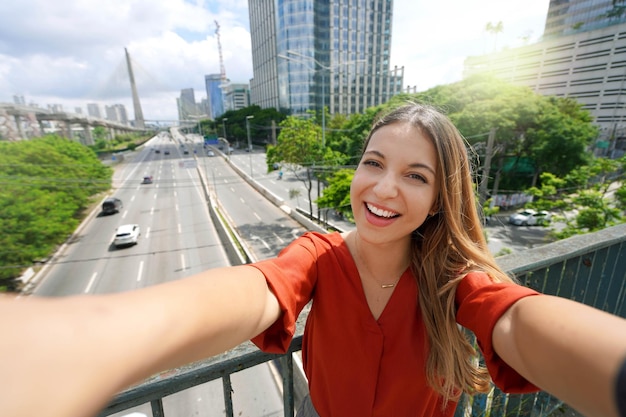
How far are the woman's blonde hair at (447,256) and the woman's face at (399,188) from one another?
6 centimetres

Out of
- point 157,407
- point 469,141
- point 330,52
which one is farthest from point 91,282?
point 330,52

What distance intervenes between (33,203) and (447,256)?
2072 cm

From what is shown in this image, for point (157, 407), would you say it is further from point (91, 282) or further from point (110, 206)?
point (110, 206)

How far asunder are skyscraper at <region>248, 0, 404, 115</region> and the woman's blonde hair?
186ft

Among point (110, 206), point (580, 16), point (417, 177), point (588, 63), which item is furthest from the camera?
point (580, 16)

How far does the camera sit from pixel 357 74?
58719mm

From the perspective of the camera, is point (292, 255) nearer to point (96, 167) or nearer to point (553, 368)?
point (553, 368)

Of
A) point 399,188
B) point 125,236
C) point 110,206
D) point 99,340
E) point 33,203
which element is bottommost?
point 125,236

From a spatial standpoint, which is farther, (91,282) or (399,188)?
(91,282)

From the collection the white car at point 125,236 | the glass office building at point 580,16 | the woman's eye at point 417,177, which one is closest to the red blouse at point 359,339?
the woman's eye at point 417,177

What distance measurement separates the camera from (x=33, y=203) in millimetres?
15289

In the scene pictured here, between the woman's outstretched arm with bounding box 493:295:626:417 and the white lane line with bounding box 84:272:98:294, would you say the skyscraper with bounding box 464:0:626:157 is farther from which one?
the white lane line with bounding box 84:272:98:294

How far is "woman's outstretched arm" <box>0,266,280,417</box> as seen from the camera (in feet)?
1.35

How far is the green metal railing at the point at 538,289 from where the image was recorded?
3.38 ft
